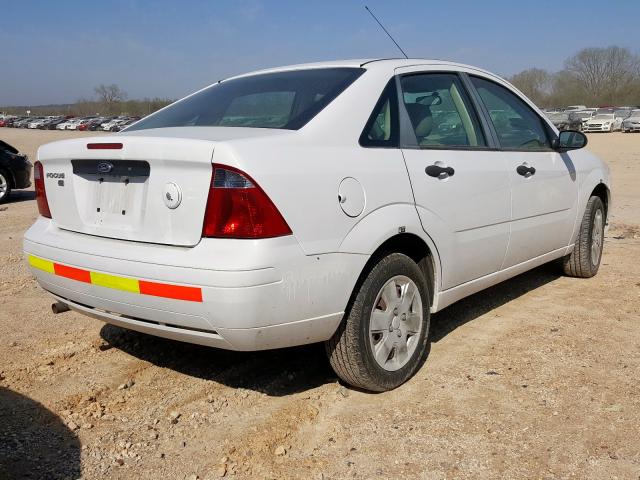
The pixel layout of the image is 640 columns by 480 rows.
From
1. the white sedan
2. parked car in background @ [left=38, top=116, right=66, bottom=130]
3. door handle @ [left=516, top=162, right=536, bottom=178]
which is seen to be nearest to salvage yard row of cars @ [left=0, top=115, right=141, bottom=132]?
parked car in background @ [left=38, top=116, right=66, bottom=130]

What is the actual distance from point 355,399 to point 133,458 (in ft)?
3.67

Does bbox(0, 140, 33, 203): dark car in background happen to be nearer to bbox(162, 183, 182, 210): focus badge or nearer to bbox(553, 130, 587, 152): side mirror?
bbox(553, 130, 587, 152): side mirror

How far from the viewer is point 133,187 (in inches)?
116

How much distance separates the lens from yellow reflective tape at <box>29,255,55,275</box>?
3.27 meters

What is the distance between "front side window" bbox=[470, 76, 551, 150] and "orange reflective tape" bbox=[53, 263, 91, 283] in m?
2.63

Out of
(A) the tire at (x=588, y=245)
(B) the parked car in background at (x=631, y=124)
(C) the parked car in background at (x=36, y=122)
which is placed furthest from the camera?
(C) the parked car in background at (x=36, y=122)

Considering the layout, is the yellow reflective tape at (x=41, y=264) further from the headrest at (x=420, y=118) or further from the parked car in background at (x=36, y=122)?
the parked car in background at (x=36, y=122)

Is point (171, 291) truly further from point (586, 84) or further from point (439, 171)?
point (586, 84)

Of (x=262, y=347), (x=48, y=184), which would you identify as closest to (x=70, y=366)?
(x=48, y=184)

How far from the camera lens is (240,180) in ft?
8.77

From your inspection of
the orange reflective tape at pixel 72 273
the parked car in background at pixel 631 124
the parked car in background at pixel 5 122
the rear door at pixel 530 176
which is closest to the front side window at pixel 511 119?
the rear door at pixel 530 176

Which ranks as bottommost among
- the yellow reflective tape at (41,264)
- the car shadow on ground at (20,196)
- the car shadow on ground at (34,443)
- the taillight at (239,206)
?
the car shadow on ground at (20,196)

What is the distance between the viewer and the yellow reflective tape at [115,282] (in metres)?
2.85

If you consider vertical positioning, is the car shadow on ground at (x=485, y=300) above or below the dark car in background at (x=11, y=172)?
below
